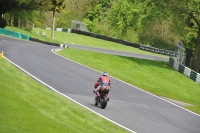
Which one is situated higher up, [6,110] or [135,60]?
[6,110]

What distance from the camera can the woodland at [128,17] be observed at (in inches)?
1853

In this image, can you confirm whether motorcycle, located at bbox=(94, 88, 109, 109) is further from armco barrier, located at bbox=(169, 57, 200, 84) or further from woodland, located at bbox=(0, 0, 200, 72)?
woodland, located at bbox=(0, 0, 200, 72)

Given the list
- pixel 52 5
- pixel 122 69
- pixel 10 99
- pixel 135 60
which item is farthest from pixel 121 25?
pixel 10 99

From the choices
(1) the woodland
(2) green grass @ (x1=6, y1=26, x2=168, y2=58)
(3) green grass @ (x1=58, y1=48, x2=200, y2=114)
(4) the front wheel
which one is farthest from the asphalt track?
(2) green grass @ (x1=6, y1=26, x2=168, y2=58)

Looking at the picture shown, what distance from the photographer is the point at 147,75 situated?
130 ft

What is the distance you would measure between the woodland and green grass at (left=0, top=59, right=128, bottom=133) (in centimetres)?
2759

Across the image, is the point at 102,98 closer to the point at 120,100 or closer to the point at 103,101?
the point at 103,101

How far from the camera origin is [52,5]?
73938 mm

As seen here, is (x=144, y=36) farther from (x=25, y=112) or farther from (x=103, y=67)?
(x=25, y=112)

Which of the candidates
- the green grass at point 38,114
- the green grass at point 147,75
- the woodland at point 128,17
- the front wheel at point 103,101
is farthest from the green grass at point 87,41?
the green grass at point 38,114

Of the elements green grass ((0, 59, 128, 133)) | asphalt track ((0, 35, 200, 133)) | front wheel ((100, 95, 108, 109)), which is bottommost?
asphalt track ((0, 35, 200, 133))

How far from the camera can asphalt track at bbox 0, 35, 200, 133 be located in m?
19.6

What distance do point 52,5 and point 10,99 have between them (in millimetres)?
58956

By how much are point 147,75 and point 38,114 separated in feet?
83.6
